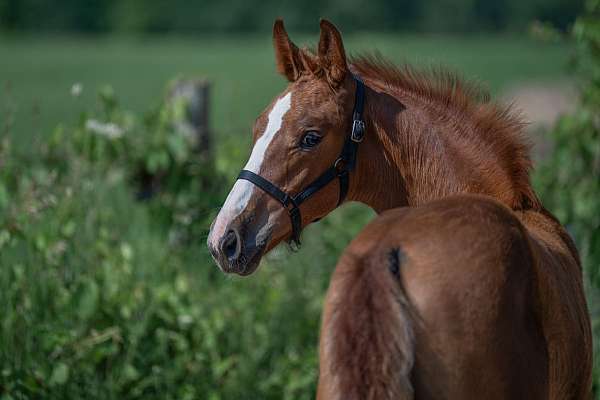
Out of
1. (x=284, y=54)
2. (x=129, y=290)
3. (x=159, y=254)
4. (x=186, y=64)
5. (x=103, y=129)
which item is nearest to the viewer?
(x=284, y=54)

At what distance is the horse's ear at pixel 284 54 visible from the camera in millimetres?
3598

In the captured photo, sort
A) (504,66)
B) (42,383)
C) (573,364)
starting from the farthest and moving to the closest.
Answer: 1. (504,66)
2. (42,383)
3. (573,364)

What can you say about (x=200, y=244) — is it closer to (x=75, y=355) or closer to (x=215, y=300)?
(x=215, y=300)

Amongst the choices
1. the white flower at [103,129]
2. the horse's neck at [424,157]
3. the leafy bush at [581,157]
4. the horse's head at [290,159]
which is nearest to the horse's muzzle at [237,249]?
the horse's head at [290,159]

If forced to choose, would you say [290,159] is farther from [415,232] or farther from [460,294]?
[460,294]

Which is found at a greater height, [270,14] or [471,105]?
[471,105]

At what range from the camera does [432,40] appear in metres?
35.0

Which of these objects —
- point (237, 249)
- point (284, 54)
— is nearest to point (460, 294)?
point (237, 249)

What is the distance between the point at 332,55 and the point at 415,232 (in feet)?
3.96

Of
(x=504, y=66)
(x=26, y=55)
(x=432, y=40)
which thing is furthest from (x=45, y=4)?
(x=504, y=66)

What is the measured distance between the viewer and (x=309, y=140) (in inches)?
133

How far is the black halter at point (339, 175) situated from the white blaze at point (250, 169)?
41mm

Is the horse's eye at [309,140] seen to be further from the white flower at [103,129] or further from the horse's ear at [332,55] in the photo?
the white flower at [103,129]

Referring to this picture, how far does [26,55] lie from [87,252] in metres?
27.3
